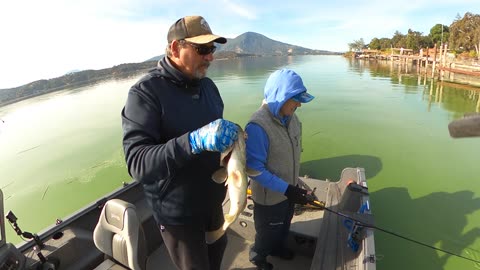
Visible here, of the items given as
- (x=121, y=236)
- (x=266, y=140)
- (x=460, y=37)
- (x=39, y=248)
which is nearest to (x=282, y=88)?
(x=266, y=140)

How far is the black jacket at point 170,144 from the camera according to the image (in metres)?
1.50

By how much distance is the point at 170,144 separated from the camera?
4.80 ft

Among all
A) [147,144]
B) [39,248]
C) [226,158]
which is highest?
[147,144]

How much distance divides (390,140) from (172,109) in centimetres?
970

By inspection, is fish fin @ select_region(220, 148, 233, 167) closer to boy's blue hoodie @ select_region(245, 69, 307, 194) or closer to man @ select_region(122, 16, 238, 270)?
man @ select_region(122, 16, 238, 270)

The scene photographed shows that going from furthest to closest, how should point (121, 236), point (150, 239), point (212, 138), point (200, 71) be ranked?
point (150, 239)
point (121, 236)
point (200, 71)
point (212, 138)

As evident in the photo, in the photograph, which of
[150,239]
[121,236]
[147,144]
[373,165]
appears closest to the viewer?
[147,144]

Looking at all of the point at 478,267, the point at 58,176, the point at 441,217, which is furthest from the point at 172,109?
the point at 58,176

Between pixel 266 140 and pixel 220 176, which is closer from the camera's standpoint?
pixel 220 176

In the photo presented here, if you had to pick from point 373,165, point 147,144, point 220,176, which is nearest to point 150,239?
point 220,176

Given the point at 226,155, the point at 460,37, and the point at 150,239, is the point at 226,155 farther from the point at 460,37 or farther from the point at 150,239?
the point at 460,37

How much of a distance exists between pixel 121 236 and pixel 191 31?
1.72 metres

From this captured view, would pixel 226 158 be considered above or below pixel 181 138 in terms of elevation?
below

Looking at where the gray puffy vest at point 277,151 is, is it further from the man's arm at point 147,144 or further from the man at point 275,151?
the man's arm at point 147,144
